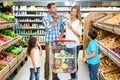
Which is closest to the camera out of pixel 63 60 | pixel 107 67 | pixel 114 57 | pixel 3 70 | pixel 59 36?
pixel 63 60

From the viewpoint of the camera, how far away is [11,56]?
23.0 feet

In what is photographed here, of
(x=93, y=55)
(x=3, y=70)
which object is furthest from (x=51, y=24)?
(x=3, y=70)

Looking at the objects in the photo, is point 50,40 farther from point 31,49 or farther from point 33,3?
point 33,3

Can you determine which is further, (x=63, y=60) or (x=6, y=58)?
(x=6, y=58)

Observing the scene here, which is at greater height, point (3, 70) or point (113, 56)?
point (113, 56)

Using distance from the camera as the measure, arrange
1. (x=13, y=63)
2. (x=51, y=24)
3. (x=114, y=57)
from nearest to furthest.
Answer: (x=114, y=57)
(x=51, y=24)
(x=13, y=63)

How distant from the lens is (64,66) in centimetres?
432

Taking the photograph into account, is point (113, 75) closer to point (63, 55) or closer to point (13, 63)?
point (63, 55)

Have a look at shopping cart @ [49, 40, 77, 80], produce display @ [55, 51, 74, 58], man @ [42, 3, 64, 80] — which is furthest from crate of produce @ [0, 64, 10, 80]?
produce display @ [55, 51, 74, 58]

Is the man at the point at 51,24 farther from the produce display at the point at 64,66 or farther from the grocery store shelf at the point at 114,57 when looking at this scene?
the produce display at the point at 64,66

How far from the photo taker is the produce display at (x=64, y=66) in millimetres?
4297

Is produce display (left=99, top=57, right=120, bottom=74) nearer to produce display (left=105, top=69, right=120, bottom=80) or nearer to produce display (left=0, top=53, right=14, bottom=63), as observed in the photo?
produce display (left=105, top=69, right=120, bottom=80)

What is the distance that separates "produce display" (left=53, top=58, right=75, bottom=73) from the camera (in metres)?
4.30

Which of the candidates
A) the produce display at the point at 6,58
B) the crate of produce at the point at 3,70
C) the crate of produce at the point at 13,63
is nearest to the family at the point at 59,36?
the crate of produce at the point at 3,70
